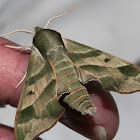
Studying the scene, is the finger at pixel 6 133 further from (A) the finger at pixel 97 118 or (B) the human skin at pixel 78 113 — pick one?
(A) the finger at pixel 97 118

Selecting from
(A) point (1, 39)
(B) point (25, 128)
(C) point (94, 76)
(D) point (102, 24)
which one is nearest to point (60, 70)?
(C) point (94, 76)

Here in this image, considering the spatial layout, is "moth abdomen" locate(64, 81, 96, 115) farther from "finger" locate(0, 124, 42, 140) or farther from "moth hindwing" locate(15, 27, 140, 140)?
"finger" locate(0, 124, 42, 140)

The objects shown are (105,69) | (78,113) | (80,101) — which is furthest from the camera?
(78,113)

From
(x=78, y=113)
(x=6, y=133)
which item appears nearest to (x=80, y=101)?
(x=78, y=113)

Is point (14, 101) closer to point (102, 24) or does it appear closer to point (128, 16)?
point (102, 24)

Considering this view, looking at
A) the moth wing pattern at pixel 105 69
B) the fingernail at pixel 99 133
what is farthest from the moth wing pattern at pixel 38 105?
the fingernail at pixel 99 133

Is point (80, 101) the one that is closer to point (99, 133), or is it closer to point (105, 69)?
point (105, 69)
